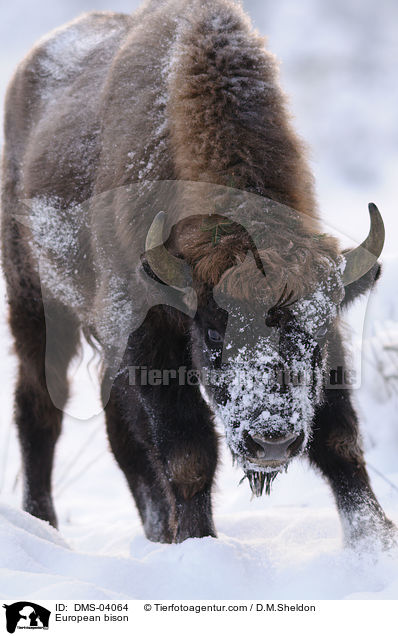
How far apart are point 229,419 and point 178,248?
32.9 inches

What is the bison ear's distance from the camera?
3023 mm

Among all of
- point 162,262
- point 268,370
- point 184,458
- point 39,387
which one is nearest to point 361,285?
point 268,370

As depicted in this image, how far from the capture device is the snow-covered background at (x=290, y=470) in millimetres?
2590

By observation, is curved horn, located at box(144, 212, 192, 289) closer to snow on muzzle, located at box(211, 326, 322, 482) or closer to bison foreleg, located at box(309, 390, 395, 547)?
snow on muzzle, located at box(211, 326, 322, 482)

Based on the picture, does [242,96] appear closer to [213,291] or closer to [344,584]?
[213,291]

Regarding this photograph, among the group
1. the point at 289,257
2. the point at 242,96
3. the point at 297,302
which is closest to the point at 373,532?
the point at 297,302

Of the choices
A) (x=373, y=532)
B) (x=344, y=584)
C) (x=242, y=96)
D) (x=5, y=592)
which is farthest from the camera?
(x=242, y=96)

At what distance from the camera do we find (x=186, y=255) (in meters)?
2.89

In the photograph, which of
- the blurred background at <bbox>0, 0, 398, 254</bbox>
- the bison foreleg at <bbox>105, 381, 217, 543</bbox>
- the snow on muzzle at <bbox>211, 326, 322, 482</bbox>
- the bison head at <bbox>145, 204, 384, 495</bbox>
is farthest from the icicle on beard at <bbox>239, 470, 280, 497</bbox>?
the blurred background at <bbox>0, 0, 398, 254</bbox>

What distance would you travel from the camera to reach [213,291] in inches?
109
